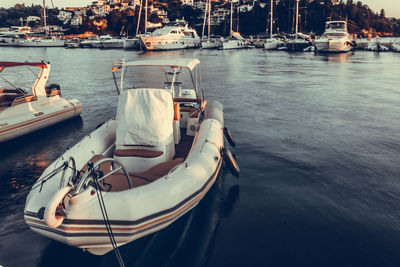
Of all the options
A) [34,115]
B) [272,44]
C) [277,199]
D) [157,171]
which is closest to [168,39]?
[272,44]

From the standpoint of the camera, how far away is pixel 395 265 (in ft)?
16.7

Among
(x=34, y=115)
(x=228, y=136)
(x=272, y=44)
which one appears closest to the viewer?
(x=228, y=136)

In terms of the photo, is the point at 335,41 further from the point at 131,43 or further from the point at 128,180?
the point at 128,180

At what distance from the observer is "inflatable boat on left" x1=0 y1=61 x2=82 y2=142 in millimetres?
10914

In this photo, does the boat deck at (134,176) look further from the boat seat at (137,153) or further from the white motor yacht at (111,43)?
the white motor yacht at (111,43)

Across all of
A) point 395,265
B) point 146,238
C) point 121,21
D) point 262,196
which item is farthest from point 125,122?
point 121,21

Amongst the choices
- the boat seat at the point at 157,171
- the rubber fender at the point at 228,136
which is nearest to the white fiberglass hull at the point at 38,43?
the rubber fender at the point at 228,136

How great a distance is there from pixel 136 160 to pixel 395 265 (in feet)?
18.2

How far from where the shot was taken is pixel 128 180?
5242 millimetres

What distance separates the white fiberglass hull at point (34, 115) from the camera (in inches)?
424

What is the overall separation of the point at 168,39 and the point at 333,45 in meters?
33.5

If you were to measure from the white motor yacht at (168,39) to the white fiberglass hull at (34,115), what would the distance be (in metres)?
49.7

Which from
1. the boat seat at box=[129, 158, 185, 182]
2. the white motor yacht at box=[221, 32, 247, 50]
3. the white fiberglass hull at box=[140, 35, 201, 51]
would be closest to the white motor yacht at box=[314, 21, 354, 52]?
the white motor yacht at box=[221, 32, 247, 50]

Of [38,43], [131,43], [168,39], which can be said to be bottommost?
[168,39]
